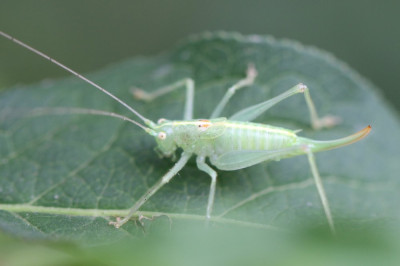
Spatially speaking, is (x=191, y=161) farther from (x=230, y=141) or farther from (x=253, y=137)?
(x=253, y=137)

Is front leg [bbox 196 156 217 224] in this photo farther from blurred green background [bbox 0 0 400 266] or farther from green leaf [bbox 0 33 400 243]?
blurred green background [bbox 0 0 400 266]

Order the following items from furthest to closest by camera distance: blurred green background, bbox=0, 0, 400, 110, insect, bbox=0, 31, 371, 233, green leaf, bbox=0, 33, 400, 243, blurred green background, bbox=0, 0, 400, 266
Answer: blurred green background, bbox=0, 0, 400, 110, blurred green background, bbox=0, 0, 400, 266, insect, bbox=0, 31, 371, 233, green leaf, bbox=0, 33, 400, 243

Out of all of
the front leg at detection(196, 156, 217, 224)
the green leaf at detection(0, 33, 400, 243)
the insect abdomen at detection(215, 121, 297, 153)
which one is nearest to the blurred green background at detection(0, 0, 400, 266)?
the green leaf at detection(0, 33, 400, 243)

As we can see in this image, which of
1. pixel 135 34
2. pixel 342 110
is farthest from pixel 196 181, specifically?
pixel 135 34

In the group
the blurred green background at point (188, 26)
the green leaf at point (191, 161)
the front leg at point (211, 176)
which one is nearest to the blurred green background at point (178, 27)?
the blurred green background at point (188, 26)

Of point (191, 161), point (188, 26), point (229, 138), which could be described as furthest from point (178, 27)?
point (229, 138)

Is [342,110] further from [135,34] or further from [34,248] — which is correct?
[135,34]
